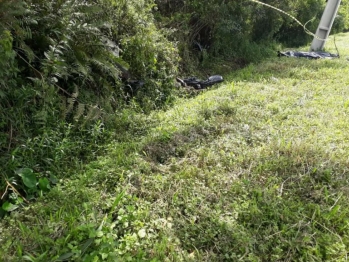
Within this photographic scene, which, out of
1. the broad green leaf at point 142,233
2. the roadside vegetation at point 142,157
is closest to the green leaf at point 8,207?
the roadside vegetation at point 142,157

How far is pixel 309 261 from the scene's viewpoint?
1683 millimetres

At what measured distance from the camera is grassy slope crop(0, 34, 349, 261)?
1.68 m

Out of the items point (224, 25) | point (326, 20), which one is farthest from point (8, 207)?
point (326, 20)

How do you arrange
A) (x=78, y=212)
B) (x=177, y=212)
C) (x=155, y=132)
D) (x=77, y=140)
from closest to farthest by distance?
1. (x=78, y=212)
2. (x=177, y=212)
3. (x=77, y=140)
4. (x=155, y=132)

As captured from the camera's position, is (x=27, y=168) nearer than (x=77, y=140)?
Yes

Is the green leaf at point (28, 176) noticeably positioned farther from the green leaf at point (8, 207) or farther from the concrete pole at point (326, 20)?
the concrete pole at point (326, 20)

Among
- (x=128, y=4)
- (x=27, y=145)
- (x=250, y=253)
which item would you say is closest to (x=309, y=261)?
(x=250, y=253)

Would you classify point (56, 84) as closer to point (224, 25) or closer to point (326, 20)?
point (224, 25)

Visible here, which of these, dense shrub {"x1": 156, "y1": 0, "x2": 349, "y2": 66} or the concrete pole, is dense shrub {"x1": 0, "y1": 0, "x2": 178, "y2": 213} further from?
the concrete pole

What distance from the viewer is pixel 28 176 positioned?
201 centimetres

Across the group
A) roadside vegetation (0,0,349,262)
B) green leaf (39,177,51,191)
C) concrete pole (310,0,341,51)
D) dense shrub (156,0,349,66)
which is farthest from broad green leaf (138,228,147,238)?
concrete pole (310,0,341,51)

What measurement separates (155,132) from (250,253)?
62.3 inches

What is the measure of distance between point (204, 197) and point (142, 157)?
71 cm

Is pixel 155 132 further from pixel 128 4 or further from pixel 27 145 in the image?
pixel 128 4
